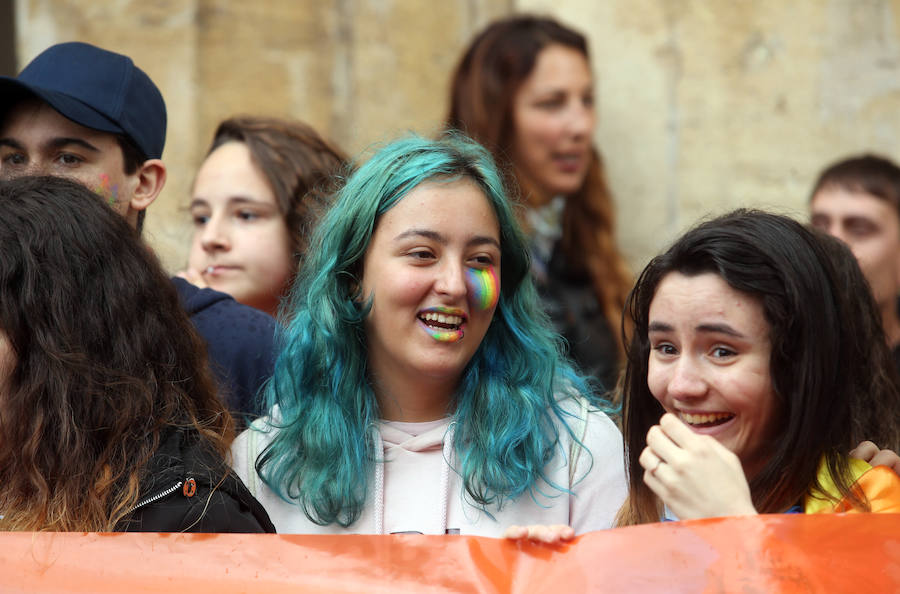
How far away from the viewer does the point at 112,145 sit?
3.52 metres

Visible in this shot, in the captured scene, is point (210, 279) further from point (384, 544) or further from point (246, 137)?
point (384, 544)

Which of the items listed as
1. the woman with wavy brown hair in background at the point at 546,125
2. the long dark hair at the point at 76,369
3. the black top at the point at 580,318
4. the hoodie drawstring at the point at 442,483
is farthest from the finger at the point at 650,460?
the woman with wavy brown hair in background at the point at 546,125

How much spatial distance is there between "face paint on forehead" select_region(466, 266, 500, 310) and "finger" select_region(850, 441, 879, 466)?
92 centimetres

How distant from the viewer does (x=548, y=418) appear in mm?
3234

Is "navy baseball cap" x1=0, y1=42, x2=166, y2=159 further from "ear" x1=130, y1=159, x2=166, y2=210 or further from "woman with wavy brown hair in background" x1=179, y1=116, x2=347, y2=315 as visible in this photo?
"woman with wavy brown hair in background" x1=179, y1=116, x2=347, y2=315

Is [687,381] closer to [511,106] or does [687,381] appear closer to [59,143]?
[59,143]

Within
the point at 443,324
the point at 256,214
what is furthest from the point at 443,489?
the point at 256,214

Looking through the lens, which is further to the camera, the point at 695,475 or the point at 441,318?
the point at 441,318

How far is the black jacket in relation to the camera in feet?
8.84

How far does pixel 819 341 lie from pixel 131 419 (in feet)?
4.89

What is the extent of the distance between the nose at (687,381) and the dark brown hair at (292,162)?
155 cm

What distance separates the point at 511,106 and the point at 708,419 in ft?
8.20

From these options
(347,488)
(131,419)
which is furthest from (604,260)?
(131,419)

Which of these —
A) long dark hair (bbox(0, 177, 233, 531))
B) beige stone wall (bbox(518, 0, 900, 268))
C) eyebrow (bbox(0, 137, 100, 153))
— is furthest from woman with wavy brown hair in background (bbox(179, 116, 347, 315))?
beige stone wall (bbox(518, 0, 900, 268))
